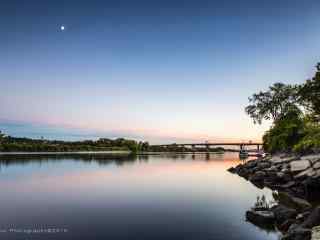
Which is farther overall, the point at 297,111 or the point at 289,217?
the point at 297,111

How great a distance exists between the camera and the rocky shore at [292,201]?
12.9m

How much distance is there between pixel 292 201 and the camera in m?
20.9

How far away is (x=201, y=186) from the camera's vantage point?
111ft

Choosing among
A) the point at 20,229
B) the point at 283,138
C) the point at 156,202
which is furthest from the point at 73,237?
the point at 283,138

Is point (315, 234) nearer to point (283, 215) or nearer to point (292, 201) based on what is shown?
point (283, 215)

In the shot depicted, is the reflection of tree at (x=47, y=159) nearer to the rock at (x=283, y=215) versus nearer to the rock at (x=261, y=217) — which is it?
the rock at (x=261, y=217)

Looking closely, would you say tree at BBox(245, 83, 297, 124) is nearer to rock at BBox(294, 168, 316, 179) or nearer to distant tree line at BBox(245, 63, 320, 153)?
distant tree line at BBox(245, 63, 320, 153)

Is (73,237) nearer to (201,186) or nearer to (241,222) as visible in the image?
(241,222)

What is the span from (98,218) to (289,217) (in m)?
10.3

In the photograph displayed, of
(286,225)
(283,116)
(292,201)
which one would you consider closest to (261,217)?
(286,225)

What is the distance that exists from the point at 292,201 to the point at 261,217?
5736 mm

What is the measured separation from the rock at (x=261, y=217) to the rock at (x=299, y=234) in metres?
3.45

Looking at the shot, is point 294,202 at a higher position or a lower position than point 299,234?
lower

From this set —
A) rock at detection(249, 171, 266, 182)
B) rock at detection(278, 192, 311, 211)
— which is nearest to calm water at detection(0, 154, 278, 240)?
rock at detection(278, 192, 311, 211)
